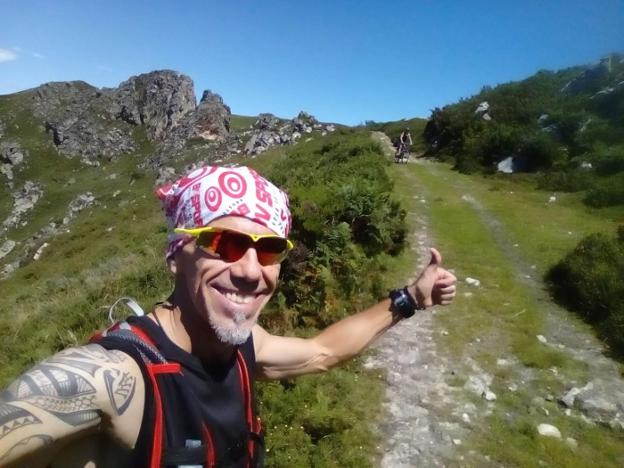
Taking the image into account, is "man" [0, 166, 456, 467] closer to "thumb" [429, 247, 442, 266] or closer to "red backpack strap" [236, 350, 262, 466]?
"red backpack strap" [236, 350, 262, 466]

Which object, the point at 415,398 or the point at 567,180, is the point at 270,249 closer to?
the point at 415,398

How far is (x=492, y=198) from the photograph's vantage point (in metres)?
17.7

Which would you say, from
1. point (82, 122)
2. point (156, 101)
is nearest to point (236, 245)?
point (156, 101)

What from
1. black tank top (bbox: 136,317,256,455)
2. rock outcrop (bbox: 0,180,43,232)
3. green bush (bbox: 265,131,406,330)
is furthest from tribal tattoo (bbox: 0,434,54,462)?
rock outcrop (bbox: 0,180,43,232)

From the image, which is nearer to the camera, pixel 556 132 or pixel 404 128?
pixel 556 132

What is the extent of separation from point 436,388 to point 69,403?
566 cm

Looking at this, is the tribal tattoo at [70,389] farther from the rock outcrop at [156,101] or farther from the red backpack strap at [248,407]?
the rock outcrop at [156,101]

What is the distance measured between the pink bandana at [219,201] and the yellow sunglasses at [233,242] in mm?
65

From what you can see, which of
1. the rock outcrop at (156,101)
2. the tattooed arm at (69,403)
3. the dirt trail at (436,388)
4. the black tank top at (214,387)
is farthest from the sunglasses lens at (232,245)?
the rock outcrop at (156,101)

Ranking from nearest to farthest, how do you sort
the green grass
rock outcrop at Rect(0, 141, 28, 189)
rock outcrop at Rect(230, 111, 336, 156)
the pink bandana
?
1. the pink bandana
2. the green grass
3. rock outcrop at Rect(230, 111, 336, 156)
4. rock outcrop at Rect(0, 141, 28, 189)

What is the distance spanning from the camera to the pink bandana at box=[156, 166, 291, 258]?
2508 mm

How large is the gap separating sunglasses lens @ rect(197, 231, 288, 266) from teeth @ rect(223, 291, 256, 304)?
181 mm

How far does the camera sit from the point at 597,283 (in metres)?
8.53

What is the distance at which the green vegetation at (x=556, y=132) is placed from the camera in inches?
709
